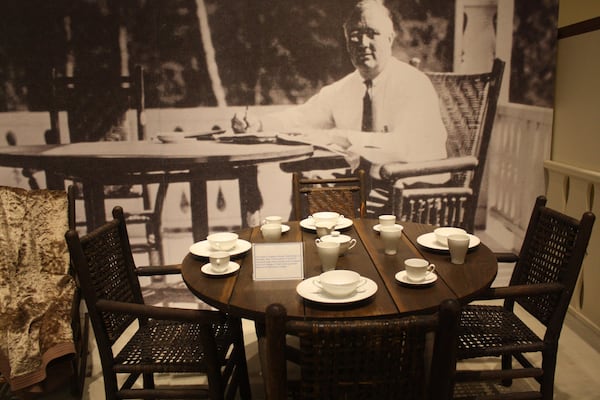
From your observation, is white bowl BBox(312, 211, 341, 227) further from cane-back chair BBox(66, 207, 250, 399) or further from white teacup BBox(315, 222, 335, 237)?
cane-back chair BBox(66, 207, 250, 399)

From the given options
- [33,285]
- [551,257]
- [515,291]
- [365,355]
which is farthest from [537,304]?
[33,285]

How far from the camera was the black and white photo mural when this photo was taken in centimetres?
305

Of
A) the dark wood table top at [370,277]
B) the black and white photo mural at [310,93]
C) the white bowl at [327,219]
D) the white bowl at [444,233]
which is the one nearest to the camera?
the dark wood table top at [370,277]

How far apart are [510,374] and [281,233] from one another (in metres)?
1.06

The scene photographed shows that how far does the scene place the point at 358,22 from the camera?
315 cm

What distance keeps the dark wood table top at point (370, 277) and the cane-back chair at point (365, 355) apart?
29cm

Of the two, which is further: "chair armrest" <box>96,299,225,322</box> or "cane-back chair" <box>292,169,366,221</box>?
"cane-back chair" <box>292,169,366,221</box>

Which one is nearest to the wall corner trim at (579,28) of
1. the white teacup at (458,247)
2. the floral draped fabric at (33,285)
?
the white teacup at (458,247)

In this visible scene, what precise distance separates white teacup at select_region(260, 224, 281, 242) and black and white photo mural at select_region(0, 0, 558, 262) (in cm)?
114

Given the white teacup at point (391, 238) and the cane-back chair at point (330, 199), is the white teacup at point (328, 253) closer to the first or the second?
the white teacup at point (391, 238)

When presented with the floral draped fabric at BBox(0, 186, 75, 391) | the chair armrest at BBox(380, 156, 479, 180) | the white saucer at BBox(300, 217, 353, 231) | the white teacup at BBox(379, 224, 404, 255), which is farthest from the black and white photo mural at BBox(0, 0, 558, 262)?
the white teacup at BBox(379, 224, 404, 255)

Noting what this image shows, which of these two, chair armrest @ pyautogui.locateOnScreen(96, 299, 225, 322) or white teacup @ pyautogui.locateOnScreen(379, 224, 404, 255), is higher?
white teacup @ pyautogui.locateOnScreen(379, 224, 404, 255)

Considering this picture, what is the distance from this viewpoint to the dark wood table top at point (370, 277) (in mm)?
1506

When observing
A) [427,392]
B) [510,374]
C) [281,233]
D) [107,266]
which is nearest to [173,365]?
[107,266]
